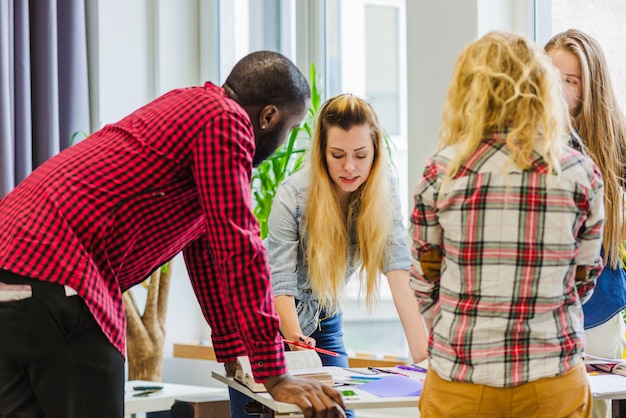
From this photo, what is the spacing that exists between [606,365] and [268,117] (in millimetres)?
1020

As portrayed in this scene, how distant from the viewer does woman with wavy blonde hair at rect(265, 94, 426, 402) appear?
8.12 feet

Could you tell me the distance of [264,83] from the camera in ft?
6.30

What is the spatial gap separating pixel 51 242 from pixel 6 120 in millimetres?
2346

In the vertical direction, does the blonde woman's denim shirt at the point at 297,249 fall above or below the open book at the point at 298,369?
above

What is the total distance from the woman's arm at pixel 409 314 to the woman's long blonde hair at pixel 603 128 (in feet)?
1.78

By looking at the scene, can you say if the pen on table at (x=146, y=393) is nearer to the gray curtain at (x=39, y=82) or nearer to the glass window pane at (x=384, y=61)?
the gray curtain at (x=39, y=82)

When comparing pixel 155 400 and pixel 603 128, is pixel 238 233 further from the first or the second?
pixel 155 400

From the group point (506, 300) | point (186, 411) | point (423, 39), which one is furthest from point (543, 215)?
point (423, 39)

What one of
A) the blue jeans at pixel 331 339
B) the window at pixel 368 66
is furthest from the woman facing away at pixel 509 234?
the window at pixel 368 66

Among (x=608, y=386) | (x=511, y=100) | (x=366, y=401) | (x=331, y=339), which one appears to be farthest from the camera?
(x=331, y=339)

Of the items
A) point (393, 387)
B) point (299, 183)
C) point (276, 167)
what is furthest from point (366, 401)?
point (276, 167)

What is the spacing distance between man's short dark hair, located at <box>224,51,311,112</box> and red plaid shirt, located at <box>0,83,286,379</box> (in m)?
0.15

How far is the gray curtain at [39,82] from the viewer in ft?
12.6

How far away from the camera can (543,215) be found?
159 cm
